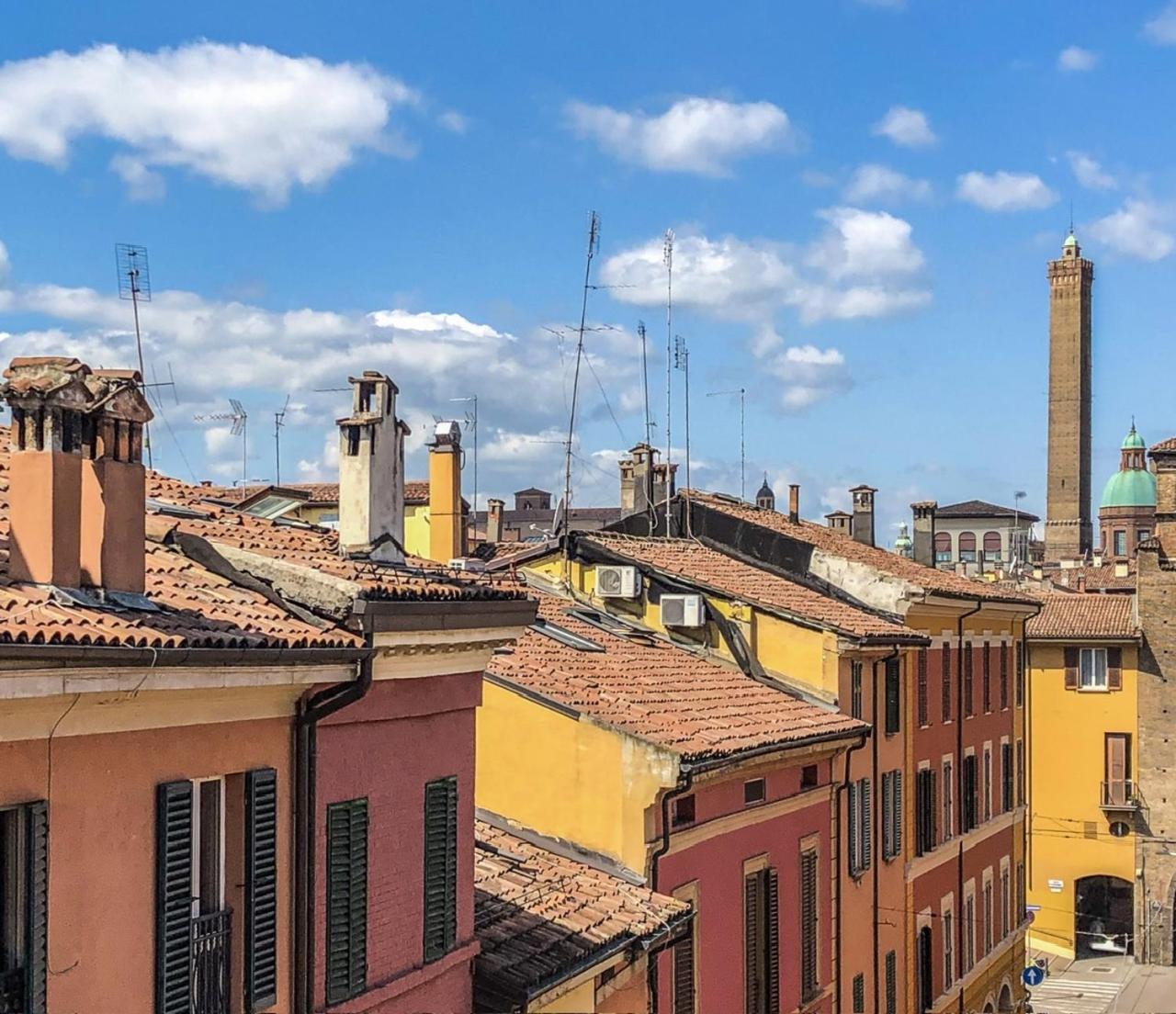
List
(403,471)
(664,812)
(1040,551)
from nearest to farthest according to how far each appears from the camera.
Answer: (403,471)
(664,812)
(1040,551)

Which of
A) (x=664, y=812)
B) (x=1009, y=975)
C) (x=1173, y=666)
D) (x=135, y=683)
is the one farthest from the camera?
(x=1173, y=666)

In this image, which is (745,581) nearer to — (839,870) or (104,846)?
(839,870)

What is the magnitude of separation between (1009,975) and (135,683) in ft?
116

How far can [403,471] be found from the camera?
41.5 feet

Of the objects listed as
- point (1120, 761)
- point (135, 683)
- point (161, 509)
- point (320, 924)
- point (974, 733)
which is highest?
point (161, 509)

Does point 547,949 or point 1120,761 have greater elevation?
point 547,949

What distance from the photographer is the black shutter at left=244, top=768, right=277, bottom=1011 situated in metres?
9.44

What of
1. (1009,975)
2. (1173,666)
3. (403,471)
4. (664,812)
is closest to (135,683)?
(403,471)

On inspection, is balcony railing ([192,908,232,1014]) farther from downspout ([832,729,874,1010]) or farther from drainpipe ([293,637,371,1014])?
downspout ([832,729,874,1010])

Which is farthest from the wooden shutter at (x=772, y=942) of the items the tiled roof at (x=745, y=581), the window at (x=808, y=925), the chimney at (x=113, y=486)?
the chimney at (x=113, y=486)

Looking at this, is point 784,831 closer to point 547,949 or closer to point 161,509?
point 547,949

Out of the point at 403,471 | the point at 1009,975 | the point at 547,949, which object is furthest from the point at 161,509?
the point at 1009,975

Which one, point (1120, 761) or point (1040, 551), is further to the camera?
point (1040, 551)

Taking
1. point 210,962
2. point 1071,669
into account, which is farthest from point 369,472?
point 1071,669
